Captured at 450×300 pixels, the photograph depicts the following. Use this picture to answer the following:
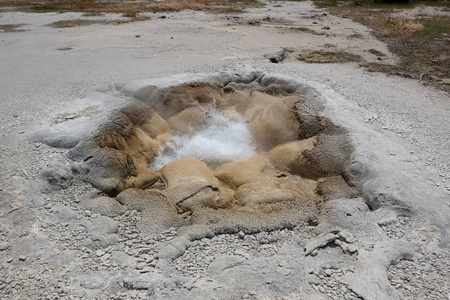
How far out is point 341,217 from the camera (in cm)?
446

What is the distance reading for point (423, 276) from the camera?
12.0 ft

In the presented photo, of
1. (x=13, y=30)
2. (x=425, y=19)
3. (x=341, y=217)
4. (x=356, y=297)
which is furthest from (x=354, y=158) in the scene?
(x=425, y=19)

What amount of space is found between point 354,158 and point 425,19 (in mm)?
18242

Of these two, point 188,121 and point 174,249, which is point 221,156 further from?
point 174,249

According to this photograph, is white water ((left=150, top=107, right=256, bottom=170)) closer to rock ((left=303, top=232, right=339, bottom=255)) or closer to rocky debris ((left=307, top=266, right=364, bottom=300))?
rock ((left=303, top=232, right=339, bottom=255))

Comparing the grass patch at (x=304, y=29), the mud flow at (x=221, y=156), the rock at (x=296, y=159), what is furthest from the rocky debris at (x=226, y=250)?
the grass patch at (x=304, y=29)

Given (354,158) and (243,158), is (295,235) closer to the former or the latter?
(354,158)

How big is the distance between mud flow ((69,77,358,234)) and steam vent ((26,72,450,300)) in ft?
0.08

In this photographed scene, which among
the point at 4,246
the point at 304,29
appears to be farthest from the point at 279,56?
the point at 4,246

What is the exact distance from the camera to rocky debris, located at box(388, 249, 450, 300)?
347cm

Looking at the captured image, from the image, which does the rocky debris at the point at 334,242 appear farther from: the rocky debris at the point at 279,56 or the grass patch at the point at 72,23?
the grass patch at the point at 72,23

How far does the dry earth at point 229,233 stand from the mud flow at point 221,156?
0.27m

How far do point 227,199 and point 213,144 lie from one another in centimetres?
216

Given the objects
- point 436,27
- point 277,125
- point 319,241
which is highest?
point 436,27
